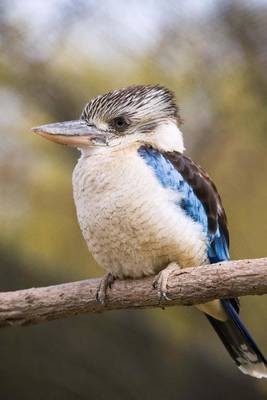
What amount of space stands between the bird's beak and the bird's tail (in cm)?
82

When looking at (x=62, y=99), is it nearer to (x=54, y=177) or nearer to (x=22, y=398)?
(x=54, y=177)

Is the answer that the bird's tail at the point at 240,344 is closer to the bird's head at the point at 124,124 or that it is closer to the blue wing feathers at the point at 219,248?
the blue wing feathers at the point at 219,248

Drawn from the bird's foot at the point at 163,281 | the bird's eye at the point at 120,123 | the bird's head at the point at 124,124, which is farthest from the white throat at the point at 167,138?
the bird's foot at the point at 163,281

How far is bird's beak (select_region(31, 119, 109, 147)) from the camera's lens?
400cm

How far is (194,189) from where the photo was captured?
A: 3906mm

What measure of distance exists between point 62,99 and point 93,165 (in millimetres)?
1016

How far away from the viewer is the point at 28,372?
4.33m

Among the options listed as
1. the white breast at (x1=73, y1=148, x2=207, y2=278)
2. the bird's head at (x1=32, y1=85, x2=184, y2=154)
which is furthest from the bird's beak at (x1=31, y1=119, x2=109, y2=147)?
the white breast at (x1=73, y1=148, x2=207, y2=278)

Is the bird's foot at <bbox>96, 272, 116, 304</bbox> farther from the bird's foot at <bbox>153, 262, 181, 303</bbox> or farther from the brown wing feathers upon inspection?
the brown wing feathers

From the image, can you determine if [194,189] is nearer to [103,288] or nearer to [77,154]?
[103,288]

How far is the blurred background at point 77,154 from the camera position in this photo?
14.4 ft

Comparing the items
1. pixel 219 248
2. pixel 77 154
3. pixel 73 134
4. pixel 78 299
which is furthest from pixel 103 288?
pixel 77 154

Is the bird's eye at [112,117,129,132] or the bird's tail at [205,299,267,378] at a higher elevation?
the bird's eye at [112,117,129,132]

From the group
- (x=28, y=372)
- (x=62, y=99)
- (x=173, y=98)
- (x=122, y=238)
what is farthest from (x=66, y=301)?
(x=62, y=99)
